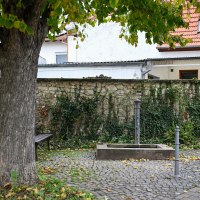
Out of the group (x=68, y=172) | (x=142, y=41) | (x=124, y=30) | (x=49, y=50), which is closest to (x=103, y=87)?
(x=124, y=30)

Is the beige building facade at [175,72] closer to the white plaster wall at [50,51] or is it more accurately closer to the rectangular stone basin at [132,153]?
the rectangular stone basin at [132,153]

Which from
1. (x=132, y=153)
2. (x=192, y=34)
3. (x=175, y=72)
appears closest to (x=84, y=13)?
(x=132, y=153)

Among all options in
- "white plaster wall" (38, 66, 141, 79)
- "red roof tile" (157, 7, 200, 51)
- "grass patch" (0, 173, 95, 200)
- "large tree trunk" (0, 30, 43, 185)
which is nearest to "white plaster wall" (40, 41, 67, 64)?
"white plaster wall" (38, 66, 141, 79)

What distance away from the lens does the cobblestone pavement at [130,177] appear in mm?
6152

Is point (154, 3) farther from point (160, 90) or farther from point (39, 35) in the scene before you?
point (160, 90)

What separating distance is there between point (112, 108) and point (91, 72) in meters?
3.23

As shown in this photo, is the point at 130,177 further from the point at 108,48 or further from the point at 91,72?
the point at 108,48

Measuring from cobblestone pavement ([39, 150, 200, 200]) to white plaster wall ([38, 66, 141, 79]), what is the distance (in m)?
5.21

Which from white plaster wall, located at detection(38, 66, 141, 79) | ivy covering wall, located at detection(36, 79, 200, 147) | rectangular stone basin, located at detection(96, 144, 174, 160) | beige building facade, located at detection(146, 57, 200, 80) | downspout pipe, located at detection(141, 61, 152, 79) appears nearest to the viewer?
rectangular stone basin, located at detection(96, 144, 174, 160)

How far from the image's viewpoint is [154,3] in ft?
Answer: 20.5

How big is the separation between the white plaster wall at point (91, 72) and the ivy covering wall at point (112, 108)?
6.16ft

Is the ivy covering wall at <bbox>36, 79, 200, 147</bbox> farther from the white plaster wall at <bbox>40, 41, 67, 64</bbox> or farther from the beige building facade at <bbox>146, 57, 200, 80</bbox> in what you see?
the white plaster wall at <bbox>40, 41, 67, 64</bbox>

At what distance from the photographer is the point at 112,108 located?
1284 cm

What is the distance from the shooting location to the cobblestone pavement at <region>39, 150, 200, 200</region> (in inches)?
242
